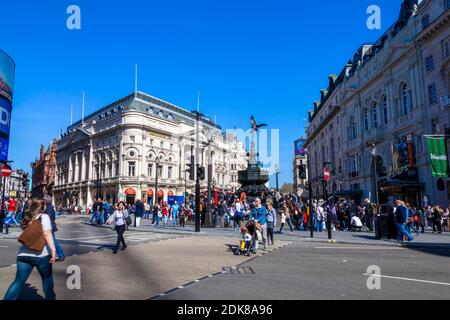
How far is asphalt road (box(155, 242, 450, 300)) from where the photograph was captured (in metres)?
5.87

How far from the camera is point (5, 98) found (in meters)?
24.7

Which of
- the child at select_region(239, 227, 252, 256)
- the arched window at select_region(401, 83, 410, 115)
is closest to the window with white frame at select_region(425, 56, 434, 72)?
the arched window at select_region(401, 83, 410, 115)

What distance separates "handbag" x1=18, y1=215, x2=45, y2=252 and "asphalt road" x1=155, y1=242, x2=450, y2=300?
2166mm

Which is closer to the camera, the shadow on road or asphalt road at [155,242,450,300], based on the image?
the shadow on road

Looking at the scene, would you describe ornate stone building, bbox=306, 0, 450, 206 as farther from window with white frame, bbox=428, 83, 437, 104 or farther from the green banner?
the green banner

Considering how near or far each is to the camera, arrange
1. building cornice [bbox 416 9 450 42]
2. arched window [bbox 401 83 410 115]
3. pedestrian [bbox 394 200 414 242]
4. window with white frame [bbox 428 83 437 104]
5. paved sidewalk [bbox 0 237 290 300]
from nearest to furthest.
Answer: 1. paved sidewalk [bbox 0 237 290 300]
2. pedestrian [bbox 394 200 414 242]
3. building cornice [bbox 416 9 450 42]
4. window with white frame [bbox 428 83 437 104]
5. arched window [bbox 401 83 410 115]

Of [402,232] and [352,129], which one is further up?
[352,129]

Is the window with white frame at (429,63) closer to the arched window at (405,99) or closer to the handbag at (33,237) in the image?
the arched window at (405,99)

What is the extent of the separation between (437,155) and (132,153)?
2252 inches

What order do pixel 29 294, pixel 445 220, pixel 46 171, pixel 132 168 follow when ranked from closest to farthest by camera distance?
pixel 29 294 → pixel 445 220 → pixel 132 168 → pixel 46 171

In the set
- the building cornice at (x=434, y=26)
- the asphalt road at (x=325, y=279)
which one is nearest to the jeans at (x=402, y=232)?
the asphalt road at (x=325, y=279)

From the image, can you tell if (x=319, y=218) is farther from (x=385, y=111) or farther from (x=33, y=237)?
(x=385, y=111)

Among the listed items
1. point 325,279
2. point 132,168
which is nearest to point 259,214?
point 325,279
